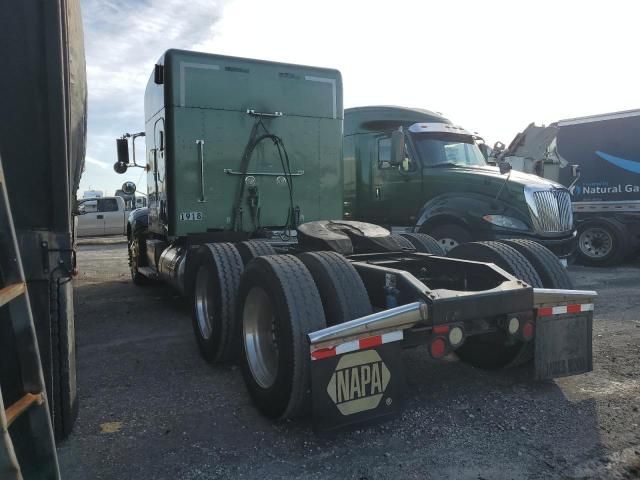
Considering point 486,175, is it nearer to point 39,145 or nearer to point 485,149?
point 485,149

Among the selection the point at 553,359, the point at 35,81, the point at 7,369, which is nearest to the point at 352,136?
the point at 553,359

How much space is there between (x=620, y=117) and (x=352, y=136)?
7058 millimetres

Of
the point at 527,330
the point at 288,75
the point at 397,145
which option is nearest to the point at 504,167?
the point at 397,145

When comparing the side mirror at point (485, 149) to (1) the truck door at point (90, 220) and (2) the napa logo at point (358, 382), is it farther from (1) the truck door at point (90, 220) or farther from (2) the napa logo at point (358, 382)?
(1) the truck door at point (90, 220)

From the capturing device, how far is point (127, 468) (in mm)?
3004

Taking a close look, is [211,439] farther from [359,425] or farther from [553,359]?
[553,359]

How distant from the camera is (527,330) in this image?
3.63m

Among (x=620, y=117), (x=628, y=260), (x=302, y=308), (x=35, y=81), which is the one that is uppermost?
(x=620, y=117)

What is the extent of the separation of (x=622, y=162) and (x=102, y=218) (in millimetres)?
18358

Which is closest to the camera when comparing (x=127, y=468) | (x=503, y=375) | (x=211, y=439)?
(x=127, y=468)

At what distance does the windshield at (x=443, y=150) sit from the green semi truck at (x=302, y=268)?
8.63ft

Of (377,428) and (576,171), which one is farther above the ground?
(576,171)

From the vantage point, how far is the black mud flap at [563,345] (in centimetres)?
371

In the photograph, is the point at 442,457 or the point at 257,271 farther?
the point at 257,271
